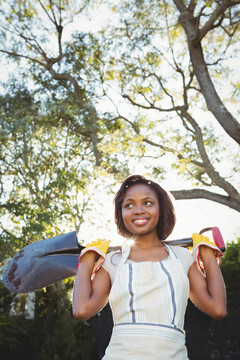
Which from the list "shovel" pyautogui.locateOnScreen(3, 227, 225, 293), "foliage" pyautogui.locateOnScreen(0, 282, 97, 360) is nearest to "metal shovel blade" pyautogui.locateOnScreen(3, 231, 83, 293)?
"shovel" pyautogui.locateOnScreen(3, 227, 225, 293)

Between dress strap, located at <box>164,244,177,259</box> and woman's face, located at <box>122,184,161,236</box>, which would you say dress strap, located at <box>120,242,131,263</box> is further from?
dress strap, located at <box>164,244,177,259</box>

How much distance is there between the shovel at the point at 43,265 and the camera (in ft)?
6.10

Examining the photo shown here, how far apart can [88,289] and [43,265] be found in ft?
1.58

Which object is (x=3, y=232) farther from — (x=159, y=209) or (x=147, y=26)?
(x=159, y=209)

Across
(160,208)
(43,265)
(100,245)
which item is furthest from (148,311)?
(43,265)

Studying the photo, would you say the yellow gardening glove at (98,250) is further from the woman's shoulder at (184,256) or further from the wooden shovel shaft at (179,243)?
the woman's shoulder at (184,256)

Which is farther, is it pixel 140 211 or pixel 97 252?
pixel 140 211

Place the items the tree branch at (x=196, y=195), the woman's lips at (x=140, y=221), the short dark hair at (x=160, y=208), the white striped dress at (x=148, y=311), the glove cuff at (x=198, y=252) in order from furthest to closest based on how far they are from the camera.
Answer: the tree branch at (x=196, y=195)
the short dark hair at (x=160, y=208)
the woman's lips at (x=140, y=221)
the glove cuff at (x=198, y=252)
the white striped dress at (x=148, y=311)

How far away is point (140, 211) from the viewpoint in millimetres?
1731

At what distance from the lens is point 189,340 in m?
3.64

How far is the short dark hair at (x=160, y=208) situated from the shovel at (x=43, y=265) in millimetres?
72

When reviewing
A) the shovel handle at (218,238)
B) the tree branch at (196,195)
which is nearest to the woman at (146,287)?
the shovel handle at (218,238)

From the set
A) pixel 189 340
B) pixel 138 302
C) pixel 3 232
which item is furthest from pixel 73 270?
pixel 3 232

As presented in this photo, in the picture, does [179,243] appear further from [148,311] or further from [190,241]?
[148,311]
